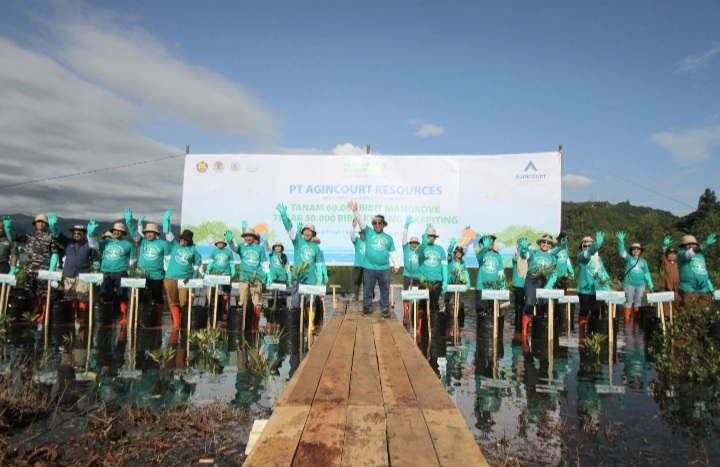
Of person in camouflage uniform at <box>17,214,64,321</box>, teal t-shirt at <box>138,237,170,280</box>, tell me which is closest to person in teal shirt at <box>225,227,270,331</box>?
teal t-shirt at <box>138,237,170,280</box>

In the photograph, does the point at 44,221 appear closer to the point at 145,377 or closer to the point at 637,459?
the point at 145,377

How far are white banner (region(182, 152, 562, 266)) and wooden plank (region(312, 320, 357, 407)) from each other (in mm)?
8811

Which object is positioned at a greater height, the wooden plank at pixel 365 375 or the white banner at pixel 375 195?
the white banner at pixel 375 195

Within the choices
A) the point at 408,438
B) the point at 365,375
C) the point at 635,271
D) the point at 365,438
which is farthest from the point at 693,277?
the point at 365,438

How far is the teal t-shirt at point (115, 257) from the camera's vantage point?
34.7 feet

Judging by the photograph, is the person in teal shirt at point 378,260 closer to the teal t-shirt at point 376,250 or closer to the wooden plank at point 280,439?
the teal t-shirt at point 376,250

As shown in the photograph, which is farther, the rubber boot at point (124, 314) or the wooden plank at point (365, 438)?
the rubber boot at point (124, 314)

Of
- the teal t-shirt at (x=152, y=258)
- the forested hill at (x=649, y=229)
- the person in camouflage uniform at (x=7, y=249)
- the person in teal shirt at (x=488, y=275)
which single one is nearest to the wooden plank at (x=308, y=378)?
the person in teal shirt at (x=488, y=275)

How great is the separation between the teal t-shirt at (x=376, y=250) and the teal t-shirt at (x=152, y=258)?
4.67m

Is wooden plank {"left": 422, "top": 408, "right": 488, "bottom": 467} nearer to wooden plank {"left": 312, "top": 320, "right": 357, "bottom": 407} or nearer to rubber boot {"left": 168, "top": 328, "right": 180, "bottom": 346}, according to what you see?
wooden plank {"left": 312, "top": 320, "right": 357, "bottom": 407}

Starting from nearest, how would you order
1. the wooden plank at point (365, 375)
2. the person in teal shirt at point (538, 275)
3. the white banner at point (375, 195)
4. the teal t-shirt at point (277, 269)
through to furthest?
the wooden plank at point (365, 375) < the person in teal shirt at point (538, 275) < the teal t-shirt at point (277, 269) < the white banner at point (375, 195)

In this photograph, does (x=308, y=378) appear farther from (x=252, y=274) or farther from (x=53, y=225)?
(x=53, y=225)

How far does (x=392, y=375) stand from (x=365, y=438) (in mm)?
1454

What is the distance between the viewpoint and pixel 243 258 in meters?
10.7
